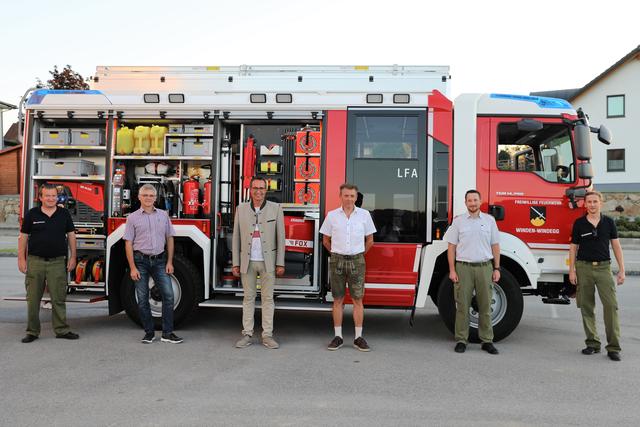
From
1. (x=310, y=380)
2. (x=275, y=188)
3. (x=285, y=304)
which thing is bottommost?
(x=310, y=380)

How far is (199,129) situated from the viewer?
7.29 m

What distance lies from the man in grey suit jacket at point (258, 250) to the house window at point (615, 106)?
32658 mm

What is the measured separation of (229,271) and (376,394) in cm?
Answer: 322

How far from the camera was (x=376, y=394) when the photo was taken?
4.78 m

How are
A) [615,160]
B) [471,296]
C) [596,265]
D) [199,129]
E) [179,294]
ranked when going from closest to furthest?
[596,265], [471,296], [179,294], [199,129], [615,160]

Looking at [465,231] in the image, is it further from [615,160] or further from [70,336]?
[615,160]

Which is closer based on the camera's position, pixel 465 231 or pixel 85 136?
pixel 465 231

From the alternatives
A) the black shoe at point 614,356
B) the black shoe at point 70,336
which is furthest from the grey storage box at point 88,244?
the black shoe at point 614,356

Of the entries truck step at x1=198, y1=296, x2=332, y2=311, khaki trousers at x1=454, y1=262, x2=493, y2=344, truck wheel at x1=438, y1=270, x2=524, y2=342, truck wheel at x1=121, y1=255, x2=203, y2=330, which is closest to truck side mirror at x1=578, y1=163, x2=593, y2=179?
truck wheel at x1=438, y1=270, x2=524, y2=342

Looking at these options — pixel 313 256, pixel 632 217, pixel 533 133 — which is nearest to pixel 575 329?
pixel 533 133

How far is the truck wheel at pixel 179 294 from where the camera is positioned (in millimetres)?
7102

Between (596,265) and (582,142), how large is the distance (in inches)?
55.4

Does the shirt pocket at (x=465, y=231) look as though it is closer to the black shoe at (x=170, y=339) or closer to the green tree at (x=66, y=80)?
the black shoe at (x=170, y=339)

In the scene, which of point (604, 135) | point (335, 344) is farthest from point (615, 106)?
point (335, 344)
